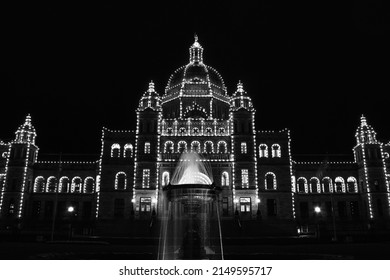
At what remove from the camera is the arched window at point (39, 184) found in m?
61.5

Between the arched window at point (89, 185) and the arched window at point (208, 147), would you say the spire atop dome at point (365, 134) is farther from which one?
the arched window at point (89, 185)

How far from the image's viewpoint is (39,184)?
203 ft

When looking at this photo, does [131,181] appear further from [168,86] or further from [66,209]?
[168,86]

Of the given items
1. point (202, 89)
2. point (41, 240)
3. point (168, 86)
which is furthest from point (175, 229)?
point (168, 86)

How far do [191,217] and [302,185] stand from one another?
3911 cm

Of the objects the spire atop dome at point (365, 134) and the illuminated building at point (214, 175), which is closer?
the illuminated building at point (214, 175)

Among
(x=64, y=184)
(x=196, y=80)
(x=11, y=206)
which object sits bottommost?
(x=11, y=206)

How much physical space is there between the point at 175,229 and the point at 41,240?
14.0 m

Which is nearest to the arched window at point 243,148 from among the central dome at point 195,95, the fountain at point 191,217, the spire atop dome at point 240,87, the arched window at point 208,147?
the arched window at point 208,147

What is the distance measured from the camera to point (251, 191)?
5388cm

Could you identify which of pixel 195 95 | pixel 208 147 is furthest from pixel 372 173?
pixel 195 95

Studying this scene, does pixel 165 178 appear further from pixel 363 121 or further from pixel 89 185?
pixel 363 121

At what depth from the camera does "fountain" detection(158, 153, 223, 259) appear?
64.8ft

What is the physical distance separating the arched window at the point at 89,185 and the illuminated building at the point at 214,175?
0.55 feet
